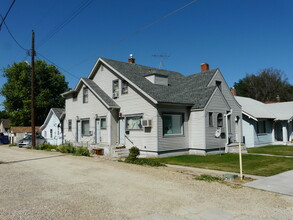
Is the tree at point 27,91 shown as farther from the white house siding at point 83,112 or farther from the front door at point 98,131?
the front door at point 98,131

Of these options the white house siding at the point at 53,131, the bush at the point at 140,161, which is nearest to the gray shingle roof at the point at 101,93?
the bush at the point at 140,161

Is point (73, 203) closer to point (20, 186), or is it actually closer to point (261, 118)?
point (20, 186)

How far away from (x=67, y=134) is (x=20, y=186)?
17.0 metres

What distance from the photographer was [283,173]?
10.2m

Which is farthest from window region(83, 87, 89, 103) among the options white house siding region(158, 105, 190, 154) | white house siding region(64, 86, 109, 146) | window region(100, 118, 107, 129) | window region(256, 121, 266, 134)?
window region(256, 121, 266, 134)

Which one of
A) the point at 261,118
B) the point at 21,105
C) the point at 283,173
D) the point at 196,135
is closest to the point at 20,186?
the point at 283,173

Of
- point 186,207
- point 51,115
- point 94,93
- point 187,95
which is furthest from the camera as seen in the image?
point 51,115

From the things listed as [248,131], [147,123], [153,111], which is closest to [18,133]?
[147,123]

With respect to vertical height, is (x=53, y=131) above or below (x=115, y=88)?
below

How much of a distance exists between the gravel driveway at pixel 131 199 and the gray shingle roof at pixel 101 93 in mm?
9899

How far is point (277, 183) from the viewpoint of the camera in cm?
845

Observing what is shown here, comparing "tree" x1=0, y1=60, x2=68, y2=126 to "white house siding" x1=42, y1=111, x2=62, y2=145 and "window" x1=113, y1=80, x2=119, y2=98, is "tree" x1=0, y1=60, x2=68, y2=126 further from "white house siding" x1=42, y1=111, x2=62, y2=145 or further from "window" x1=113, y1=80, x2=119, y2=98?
"window" x1=113, y1=80, x2=119, y2=98

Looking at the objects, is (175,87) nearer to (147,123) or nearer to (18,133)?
(147,123)

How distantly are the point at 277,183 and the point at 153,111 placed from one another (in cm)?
884
